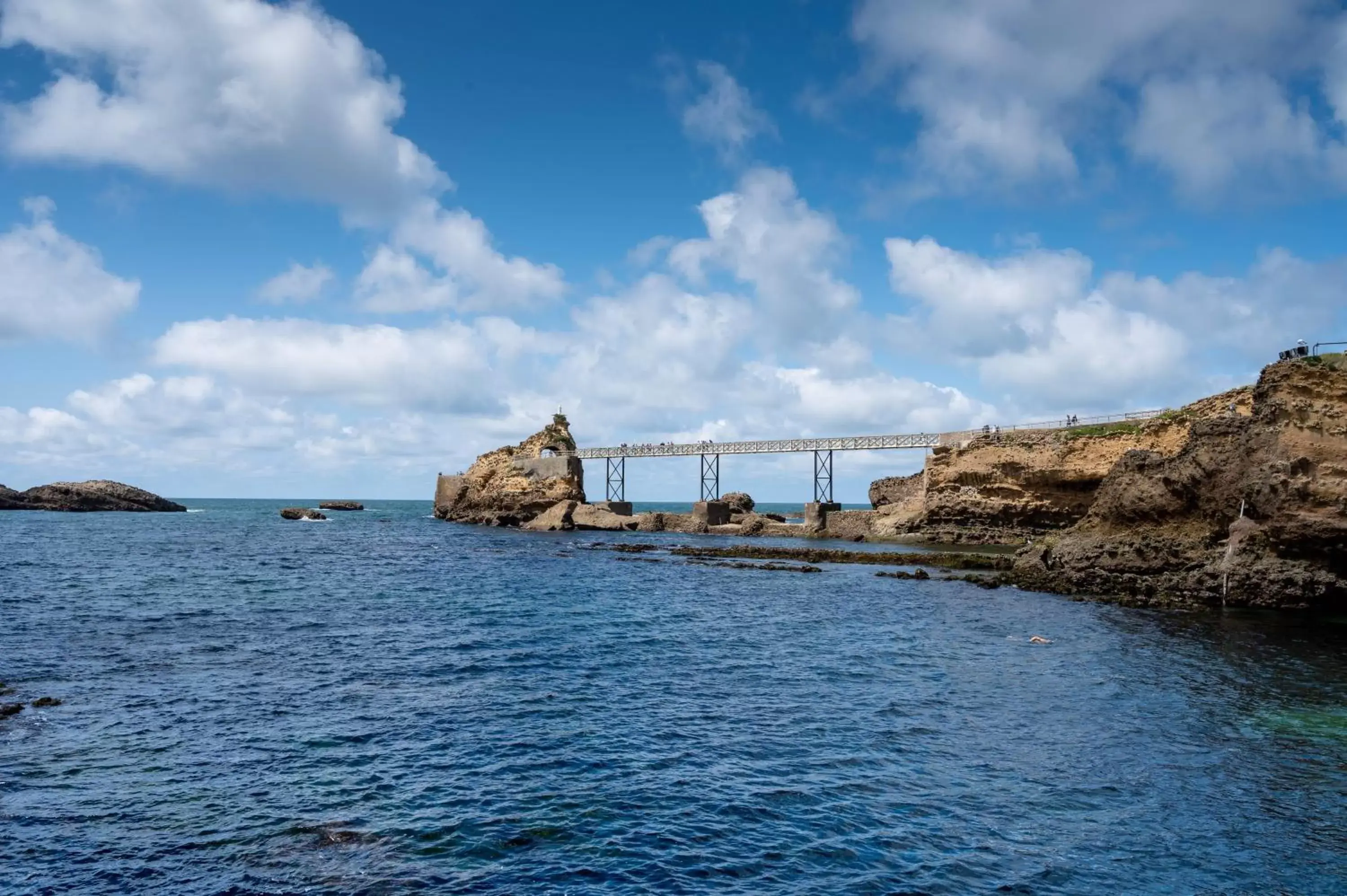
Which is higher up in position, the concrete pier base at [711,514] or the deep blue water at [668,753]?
the concrete pier base at [711,514]

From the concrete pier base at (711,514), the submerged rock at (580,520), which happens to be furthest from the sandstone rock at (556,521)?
the concrete pier base at (711,514)

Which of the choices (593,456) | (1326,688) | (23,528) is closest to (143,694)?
(1326,688)

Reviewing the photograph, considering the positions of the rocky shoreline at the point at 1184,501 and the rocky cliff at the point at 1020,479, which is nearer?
the rocky shoreline at the point at 1184,501

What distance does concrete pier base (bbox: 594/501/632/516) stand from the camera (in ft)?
322

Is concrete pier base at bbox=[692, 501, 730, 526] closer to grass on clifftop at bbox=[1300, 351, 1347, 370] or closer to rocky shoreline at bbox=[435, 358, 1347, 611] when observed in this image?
rocky shoreline at bbox=[435, 358, 1347, 611]

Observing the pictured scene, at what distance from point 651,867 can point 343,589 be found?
103 feet

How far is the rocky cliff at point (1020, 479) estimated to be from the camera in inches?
2406

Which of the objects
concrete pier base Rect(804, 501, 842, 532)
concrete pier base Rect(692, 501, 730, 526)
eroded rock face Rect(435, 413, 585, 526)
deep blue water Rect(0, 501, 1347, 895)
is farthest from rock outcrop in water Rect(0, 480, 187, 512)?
deep blue water Rect(0, 501, 1347, 895)

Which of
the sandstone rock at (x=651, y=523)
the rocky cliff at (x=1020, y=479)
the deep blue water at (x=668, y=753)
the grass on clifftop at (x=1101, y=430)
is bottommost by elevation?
the deep blue water at (x=668, y=753)

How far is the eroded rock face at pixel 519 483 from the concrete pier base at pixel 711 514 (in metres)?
14.6

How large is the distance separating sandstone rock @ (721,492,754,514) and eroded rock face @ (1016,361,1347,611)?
64015mm

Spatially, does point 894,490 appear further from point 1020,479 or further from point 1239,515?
point 1239,515

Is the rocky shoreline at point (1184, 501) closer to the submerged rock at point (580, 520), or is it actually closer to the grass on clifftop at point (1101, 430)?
the grass on clifftop at point (1101, 430)

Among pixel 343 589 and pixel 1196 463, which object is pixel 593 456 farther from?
pixel 1196 463
